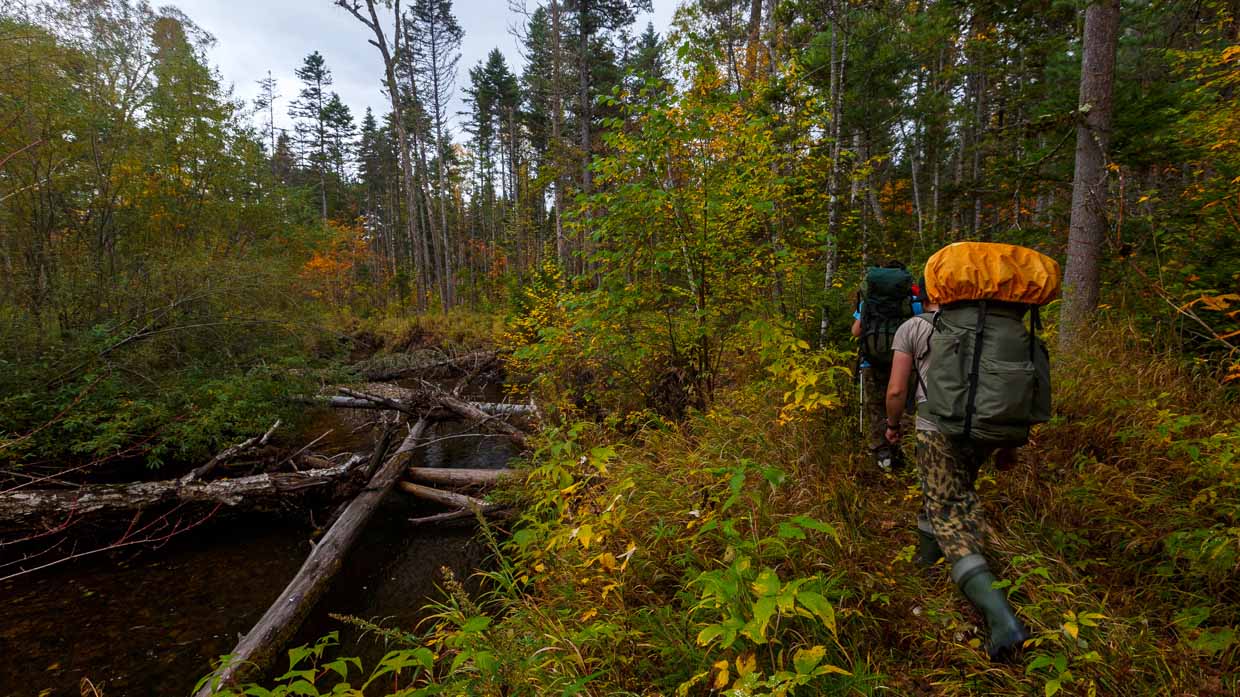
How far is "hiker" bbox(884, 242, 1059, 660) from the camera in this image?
1.97 m

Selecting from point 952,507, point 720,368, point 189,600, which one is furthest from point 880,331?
point 189,600

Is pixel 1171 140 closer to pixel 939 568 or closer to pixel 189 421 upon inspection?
pixel 939 568

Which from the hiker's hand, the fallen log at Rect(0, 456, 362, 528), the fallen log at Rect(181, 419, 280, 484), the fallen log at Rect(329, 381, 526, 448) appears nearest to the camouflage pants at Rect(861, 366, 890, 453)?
the hiker's hand

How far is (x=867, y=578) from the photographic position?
2.40m

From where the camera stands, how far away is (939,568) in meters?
2.55

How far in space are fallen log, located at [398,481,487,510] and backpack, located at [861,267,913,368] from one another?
14.8 feet

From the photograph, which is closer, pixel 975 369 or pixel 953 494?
pixel 975 369

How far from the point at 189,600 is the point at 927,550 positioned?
6.52 m

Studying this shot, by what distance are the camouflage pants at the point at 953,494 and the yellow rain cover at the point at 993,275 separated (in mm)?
715

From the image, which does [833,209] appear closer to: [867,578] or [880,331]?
[880,331]

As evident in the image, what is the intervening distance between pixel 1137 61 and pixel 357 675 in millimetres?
17702

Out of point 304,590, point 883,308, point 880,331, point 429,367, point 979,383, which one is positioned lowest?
point 304,590

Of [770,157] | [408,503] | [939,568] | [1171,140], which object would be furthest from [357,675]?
[1171,140]

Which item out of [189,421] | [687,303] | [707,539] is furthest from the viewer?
[189,421]
